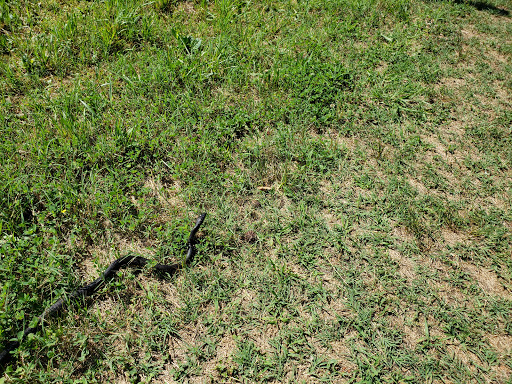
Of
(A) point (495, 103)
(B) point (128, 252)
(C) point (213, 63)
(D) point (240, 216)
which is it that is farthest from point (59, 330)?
(A) point (495, 103)

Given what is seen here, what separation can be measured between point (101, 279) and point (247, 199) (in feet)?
4.55

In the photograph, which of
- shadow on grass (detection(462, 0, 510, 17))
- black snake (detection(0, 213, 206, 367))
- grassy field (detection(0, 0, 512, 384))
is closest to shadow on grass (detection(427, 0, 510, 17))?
shadow on grass (detection(462, 0, 510, 17))

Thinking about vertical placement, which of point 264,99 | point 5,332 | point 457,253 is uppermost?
point 264,99

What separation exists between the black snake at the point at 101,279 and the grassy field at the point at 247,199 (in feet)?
0.20

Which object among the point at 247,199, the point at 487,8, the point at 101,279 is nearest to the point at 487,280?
the point at 247,199

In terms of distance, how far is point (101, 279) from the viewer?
105 inches

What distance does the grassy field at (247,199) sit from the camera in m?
2.51

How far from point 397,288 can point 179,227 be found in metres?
1.80

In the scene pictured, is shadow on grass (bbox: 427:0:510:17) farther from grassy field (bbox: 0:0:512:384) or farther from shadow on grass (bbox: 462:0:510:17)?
grassy field (bbox: 0:0:512:384)

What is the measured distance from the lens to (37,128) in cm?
349

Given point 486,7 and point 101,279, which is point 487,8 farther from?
point 101,279

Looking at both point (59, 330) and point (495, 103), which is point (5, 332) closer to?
point (59, 330)

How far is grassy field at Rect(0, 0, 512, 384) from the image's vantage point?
2508mm

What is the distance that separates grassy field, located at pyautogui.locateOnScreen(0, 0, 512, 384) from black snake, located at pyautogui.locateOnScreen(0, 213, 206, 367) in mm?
60
